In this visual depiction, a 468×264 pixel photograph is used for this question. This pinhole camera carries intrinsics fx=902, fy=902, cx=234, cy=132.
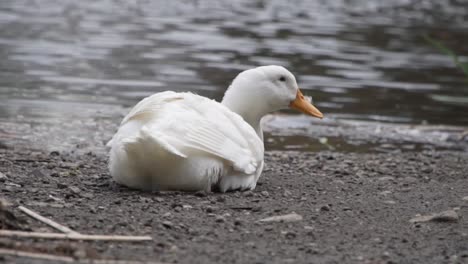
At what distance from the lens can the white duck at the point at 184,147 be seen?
5.94m

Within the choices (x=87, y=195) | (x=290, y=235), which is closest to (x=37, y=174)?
(x=87, y=195)

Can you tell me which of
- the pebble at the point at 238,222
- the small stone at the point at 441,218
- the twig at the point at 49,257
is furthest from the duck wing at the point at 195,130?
the twig at the point at 49,257

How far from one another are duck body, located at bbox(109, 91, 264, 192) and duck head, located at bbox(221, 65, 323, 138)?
18.3 inches

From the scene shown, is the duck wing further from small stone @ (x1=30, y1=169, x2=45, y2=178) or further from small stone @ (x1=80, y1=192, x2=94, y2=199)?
small stone @ (x1=30, y1=169, x2=45, y2=178)

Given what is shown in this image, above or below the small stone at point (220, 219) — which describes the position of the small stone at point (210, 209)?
below

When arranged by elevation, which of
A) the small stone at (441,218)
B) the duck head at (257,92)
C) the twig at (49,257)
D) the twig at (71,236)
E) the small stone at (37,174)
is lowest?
the small stone at (37,174)

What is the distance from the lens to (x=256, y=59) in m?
16.4

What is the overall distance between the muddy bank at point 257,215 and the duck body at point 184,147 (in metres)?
0.11

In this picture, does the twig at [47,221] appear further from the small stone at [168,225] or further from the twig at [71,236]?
the small stone at [168,225]

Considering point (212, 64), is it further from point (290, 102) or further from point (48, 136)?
point (290, 102)

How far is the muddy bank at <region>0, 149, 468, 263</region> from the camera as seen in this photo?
4.90 meters

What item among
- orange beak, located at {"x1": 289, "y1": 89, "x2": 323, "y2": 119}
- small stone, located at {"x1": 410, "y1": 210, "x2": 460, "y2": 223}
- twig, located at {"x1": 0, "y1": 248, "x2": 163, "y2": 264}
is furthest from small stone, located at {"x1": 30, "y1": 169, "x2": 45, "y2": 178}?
small stone, located at {"x1": 410, "y1": 210, "x2": 460, "y2": 223}

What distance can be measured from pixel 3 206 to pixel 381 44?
16.1 metres

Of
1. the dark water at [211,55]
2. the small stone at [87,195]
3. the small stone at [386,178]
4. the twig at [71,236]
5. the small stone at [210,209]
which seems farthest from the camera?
the dark water at [211,55]
